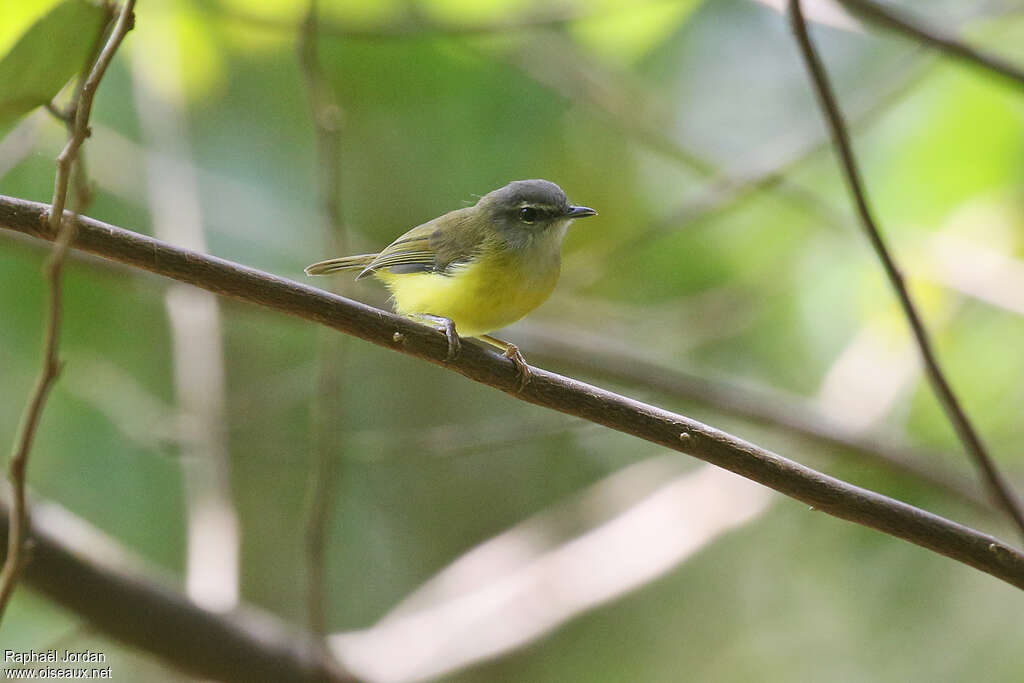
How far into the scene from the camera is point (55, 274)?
1316mm

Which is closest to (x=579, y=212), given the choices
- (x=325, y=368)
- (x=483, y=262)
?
(x=483, y=262)

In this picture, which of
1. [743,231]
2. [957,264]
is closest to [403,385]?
[743,231]

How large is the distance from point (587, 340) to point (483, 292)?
155 cm

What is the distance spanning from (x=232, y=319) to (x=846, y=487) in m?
3.32

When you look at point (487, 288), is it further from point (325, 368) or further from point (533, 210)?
point (325, 368)

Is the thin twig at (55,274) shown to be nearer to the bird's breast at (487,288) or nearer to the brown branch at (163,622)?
the bird's breast at (487,288)

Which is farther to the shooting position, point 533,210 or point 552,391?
point 533,210

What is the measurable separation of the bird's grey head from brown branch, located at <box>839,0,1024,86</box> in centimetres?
79

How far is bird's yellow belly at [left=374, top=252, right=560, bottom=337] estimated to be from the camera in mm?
2189

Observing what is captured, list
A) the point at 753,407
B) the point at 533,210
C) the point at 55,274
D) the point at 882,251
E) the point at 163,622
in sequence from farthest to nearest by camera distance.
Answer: the point at 753,407
the point at 163,622
the point at 533,210
the point at 882,251
the point at 55,274

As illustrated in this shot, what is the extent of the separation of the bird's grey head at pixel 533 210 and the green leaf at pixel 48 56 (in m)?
1.02

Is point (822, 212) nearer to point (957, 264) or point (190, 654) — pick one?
point (957, 264)

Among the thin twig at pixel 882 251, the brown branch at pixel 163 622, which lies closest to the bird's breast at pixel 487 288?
the thin twig at pixel 882 251

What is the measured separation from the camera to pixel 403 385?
13.9ft
